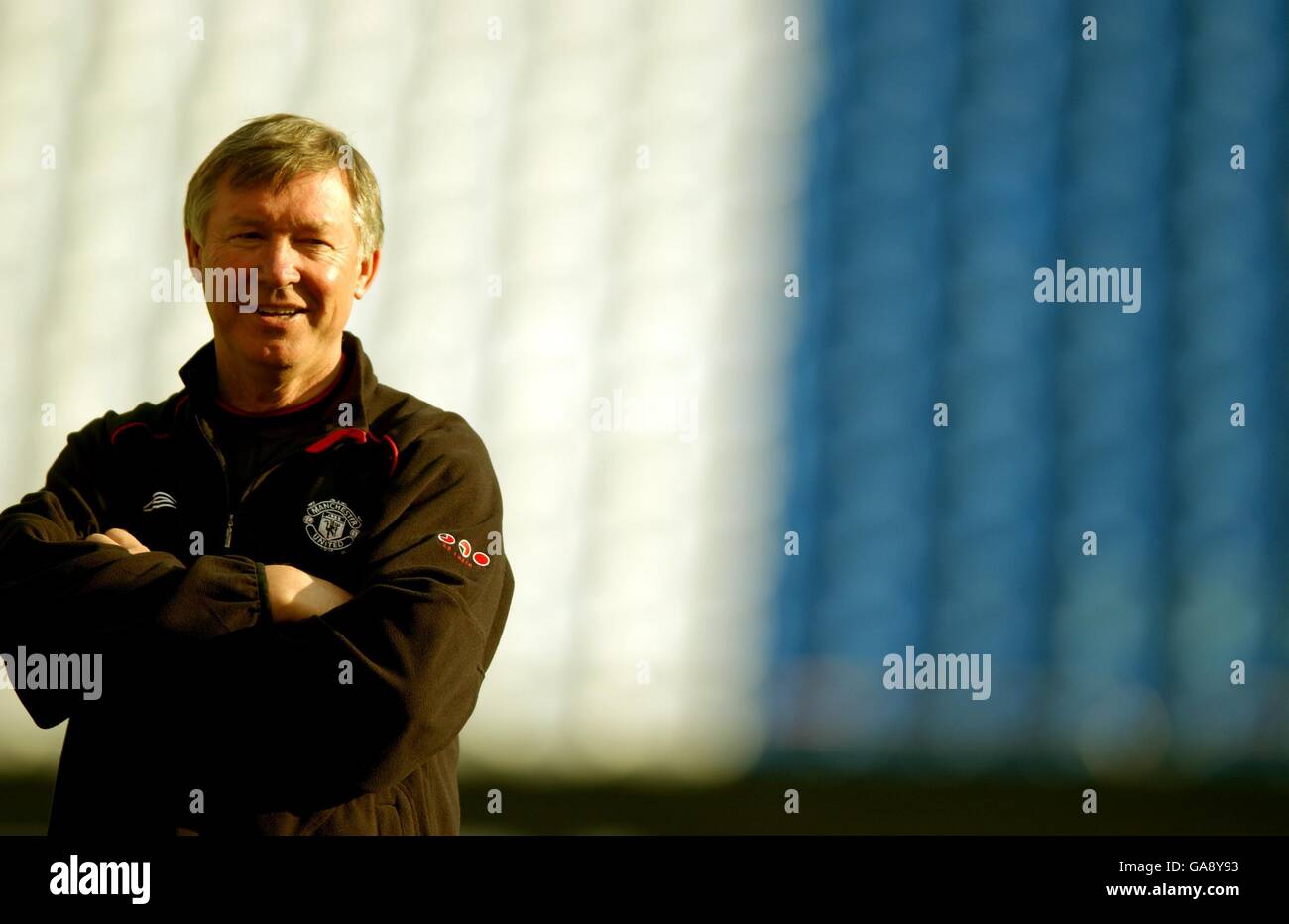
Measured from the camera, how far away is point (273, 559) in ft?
5.24

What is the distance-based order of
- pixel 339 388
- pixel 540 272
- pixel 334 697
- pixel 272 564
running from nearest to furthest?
1. pixel 334 697
2. pixel 272 564
3. pixel 339 388
4. pixel 540 272

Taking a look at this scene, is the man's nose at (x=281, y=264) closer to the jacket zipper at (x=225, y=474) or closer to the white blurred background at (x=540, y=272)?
the jacket zipper at (x=225, y=474)

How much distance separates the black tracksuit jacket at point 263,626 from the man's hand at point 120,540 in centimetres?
3

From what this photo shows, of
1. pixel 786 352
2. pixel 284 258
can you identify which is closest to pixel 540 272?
pixel 786 352

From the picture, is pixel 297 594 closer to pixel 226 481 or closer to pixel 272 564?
pixel 272 564

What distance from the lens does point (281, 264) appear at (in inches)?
63.3

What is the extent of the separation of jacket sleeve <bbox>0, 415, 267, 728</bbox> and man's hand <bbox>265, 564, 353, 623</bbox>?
0.02 meters

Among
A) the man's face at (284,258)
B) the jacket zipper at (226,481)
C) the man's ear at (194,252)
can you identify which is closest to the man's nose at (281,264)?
the man's face at (284,258)

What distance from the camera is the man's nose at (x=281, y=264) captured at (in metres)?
1.61

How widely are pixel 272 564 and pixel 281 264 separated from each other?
0.41m

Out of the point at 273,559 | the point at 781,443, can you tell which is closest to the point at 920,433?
the point at 781,443

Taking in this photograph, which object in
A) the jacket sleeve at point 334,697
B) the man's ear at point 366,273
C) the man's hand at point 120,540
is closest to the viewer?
the jacket sleeve at point 334,697

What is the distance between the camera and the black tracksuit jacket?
1.48 metres
